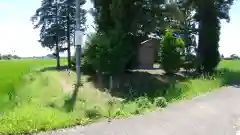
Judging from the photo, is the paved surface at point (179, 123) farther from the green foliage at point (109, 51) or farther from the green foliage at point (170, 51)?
the green foliage at point (170, 51)

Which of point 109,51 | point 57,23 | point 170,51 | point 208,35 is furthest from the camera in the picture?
point 57,23

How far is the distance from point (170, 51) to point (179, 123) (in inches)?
672

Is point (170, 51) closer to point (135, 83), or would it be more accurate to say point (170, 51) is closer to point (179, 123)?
point (135, 83)

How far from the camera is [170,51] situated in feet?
82.9

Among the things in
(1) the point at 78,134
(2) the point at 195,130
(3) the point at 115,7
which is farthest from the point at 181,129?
(3) the point at 115,7

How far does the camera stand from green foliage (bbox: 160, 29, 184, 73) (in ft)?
82.1

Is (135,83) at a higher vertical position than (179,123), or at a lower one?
higher

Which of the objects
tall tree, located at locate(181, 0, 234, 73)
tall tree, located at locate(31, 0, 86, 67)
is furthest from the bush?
tall tree, located at locate(31, 0, 86, 67)

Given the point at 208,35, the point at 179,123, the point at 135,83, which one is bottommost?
the point at 179,123

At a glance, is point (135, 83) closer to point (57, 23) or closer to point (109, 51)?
point (109, 51)

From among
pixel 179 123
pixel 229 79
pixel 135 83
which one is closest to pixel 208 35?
pixel 229 79

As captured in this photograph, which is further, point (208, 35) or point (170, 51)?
point (208, 35)

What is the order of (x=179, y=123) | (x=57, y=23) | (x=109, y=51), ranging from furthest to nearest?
(x=57, y=23) < (x=109, y=51) < (x=179, y=123)

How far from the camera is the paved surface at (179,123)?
7.65m
